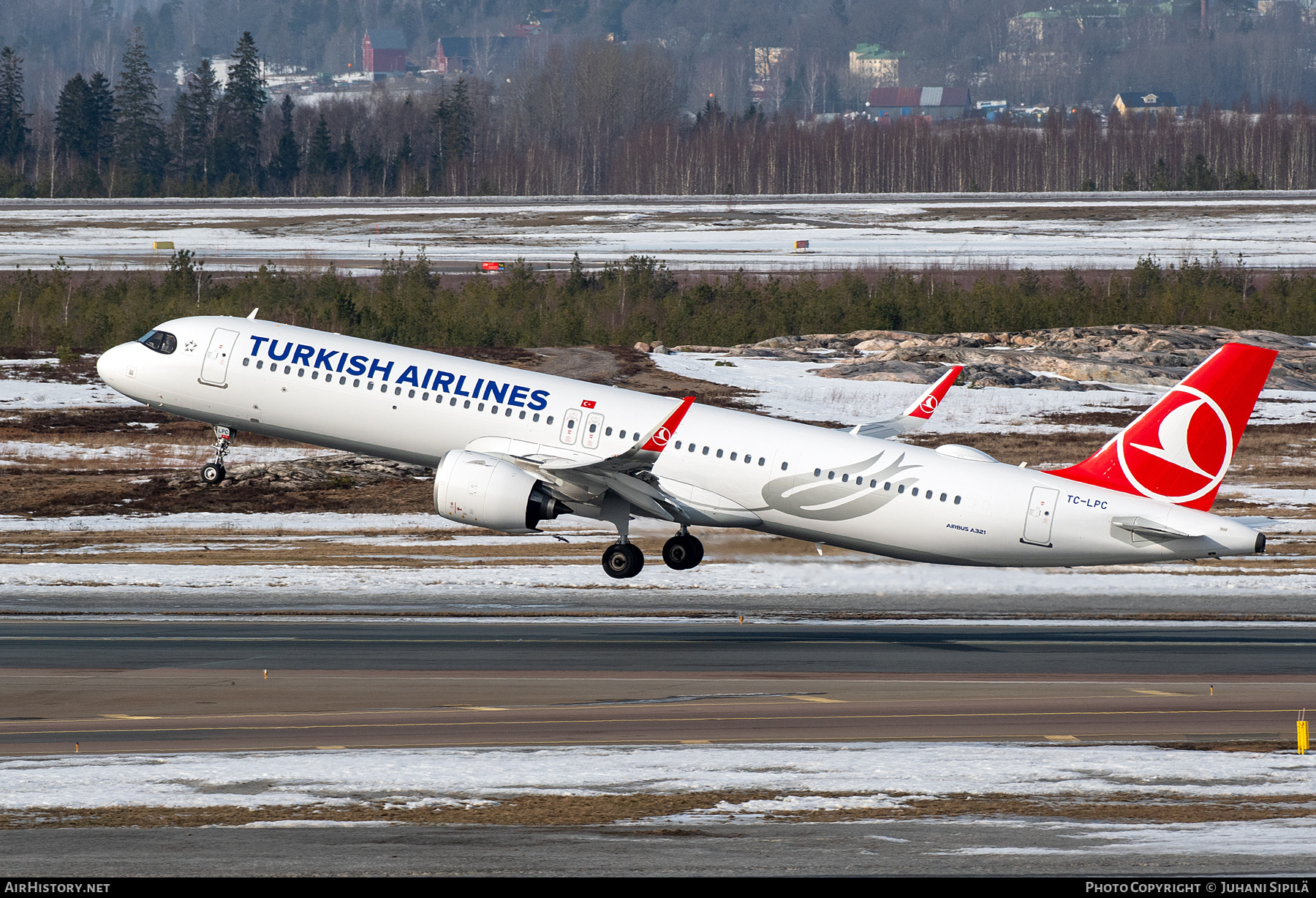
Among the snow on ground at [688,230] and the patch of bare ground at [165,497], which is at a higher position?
the snow on ground at [688,230]

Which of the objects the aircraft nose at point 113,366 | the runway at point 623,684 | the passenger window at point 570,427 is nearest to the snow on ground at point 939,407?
the runway at point 623,684

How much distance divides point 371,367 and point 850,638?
1484 centimetres

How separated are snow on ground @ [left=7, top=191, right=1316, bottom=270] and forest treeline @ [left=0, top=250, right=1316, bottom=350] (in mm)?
13076

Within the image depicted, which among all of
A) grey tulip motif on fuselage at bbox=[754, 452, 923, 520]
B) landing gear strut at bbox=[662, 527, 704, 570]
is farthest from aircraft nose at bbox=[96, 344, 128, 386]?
grey tulip motif on fuselage at bbox=[754, 452, 923, 520]

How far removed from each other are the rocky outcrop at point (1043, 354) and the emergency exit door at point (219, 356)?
49.2 m

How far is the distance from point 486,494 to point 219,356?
9912 millimetres

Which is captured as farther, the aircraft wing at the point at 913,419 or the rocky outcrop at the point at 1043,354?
the rocky outcrop at the point at 1043,354

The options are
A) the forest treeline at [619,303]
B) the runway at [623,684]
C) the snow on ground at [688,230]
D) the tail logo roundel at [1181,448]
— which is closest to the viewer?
the runway at [623,684]

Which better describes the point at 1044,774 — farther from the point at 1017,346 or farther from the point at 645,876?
the point at 1017,346

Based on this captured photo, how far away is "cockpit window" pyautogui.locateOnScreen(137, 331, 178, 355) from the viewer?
1801 inches

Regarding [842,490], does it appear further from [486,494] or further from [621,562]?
[486,494]

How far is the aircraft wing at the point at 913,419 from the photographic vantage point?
44.6 meters

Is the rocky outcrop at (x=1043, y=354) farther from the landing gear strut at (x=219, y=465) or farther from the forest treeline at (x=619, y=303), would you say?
the landing gear strut at (x=219, y=465)

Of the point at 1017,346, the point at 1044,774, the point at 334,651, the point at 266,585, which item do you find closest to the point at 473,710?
the point at 334,651
